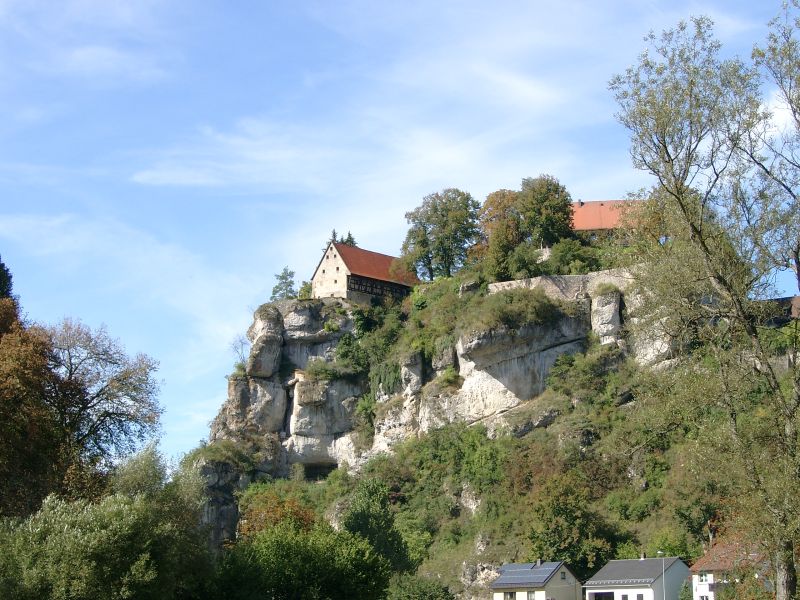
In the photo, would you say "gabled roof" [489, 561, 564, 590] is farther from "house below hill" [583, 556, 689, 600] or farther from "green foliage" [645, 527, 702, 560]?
"green foliage" [645, 527, 702, 560]

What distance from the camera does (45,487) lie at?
104 ft

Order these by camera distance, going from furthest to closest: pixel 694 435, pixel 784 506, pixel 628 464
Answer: pixel 628 464
pixel 694 435
pixel 784 506

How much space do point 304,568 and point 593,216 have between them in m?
48.1

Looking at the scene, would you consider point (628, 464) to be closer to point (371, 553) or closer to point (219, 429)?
point (371, 553)

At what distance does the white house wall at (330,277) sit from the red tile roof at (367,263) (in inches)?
21.6

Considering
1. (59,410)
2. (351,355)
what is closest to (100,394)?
(59,410)

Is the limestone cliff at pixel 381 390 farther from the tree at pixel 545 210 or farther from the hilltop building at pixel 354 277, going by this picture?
the tree at pixel 545 210

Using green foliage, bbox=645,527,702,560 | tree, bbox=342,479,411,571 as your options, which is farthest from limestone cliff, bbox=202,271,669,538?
tree, bbox=342,479,411,571

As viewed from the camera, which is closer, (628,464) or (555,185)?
(628,464)

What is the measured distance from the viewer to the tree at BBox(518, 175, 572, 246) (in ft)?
232

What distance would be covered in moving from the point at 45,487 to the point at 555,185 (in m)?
47.3

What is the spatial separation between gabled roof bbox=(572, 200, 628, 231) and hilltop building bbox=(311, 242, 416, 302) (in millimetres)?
13318

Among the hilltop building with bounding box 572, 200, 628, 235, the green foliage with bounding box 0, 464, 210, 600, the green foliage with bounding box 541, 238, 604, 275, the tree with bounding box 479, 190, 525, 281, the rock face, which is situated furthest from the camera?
the hilltop building with bounding box 572, 200, 628, 235

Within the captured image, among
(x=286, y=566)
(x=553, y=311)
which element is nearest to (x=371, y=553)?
(x=286, y=566)
